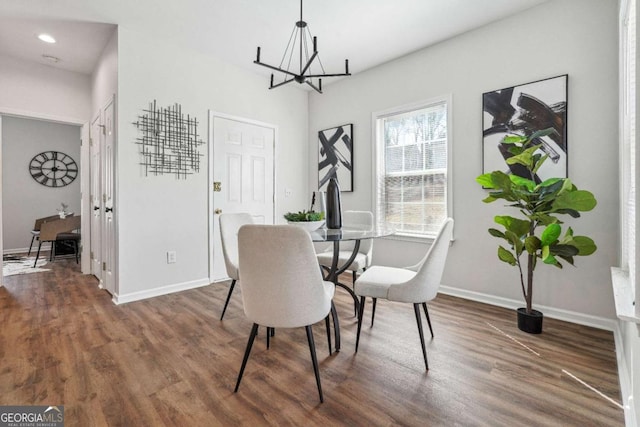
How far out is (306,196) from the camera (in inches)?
193

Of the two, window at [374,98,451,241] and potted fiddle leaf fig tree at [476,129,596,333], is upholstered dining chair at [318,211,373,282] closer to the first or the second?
window at [374,98,451,241]

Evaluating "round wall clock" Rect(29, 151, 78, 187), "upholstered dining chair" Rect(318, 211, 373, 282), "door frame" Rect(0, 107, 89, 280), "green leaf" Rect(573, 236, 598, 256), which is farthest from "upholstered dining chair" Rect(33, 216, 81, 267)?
"green leaf" Rect(573, 236, 598, 256)

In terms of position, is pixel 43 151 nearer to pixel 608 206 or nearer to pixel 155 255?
pixel 155 255

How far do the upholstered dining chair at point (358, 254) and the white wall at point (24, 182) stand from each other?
6.59 meters

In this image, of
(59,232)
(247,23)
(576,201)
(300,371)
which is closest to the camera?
(300,371)

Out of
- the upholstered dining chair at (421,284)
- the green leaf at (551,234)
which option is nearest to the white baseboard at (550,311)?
the green leaf at (551,234)

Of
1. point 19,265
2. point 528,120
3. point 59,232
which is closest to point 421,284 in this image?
point 528,120

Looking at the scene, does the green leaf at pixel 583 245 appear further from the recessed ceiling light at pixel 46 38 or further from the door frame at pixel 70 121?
the door frame at pixel 70 121

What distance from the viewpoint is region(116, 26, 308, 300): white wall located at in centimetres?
310

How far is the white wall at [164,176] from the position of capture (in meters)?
3.10

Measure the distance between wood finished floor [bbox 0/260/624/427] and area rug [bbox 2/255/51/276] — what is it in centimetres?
219

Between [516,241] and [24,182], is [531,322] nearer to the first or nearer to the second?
[516,241]

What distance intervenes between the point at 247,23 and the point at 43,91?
290cm

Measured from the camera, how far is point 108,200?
3434 mm
